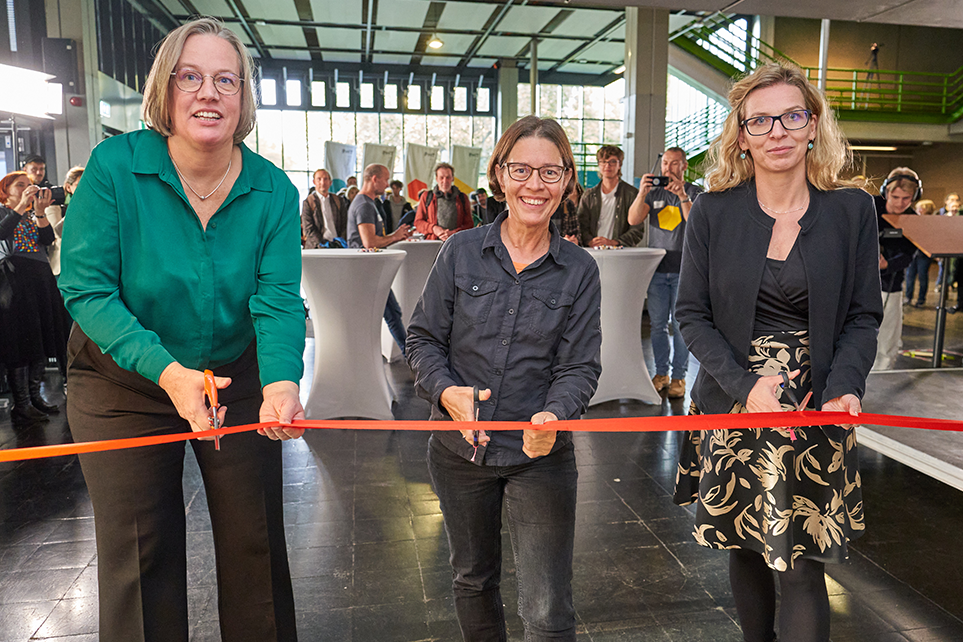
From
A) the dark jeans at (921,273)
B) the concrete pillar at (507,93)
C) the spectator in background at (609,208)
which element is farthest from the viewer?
the concrete pillar at (507,93)

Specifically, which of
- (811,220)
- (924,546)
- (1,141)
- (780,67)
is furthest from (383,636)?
(1,141)

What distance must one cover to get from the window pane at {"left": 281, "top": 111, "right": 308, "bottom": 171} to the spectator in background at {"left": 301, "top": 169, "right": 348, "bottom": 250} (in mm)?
12807

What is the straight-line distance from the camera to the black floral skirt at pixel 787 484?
5.45ft

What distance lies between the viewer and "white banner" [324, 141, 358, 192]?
47.7 feet

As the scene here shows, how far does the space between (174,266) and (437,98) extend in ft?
70.3

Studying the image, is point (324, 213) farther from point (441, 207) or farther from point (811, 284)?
point (811, 284)

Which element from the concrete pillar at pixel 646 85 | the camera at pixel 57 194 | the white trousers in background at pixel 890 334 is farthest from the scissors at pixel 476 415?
the concrete pillar at pixel 646 85

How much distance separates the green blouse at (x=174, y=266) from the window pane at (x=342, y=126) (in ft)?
68.8

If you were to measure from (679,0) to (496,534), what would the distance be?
4952mm

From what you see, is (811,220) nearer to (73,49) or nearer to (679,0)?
(679,0)

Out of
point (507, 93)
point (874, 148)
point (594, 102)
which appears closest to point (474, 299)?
point (507, 93)

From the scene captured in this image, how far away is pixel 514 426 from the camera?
4.92 ft

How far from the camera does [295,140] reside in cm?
2139

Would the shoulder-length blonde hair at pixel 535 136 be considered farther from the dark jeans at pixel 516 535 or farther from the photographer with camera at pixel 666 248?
the photographer with camera at pixel 666 248
